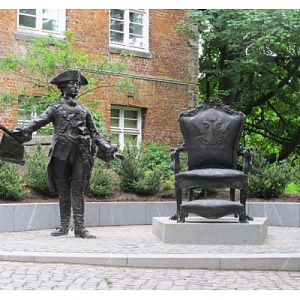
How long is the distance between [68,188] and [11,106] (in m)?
8.38

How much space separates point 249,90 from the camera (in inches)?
901

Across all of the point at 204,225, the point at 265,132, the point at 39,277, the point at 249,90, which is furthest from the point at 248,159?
the point at 265,132

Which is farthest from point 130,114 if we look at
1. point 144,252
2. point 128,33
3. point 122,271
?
point 122,271

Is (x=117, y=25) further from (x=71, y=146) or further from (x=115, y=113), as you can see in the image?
(x=71, y=146)

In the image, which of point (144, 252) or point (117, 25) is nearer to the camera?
point (144, 252)

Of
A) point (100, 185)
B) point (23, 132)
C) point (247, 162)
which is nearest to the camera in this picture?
point (23, 132)

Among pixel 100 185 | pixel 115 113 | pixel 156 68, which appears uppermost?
pixel 156 68

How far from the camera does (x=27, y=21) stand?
57.9ft

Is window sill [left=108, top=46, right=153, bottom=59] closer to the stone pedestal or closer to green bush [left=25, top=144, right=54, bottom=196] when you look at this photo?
green bush [left=25, top=144, right=54, bottom=196]

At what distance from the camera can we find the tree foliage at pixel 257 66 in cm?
1888

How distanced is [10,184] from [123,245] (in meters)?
3.38

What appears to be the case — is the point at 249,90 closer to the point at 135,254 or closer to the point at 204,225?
the point at 204,225

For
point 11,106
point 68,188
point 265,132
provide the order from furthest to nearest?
point 265,132 < point 11,106 < point 68,188

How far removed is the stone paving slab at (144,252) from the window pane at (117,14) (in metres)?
11.6
